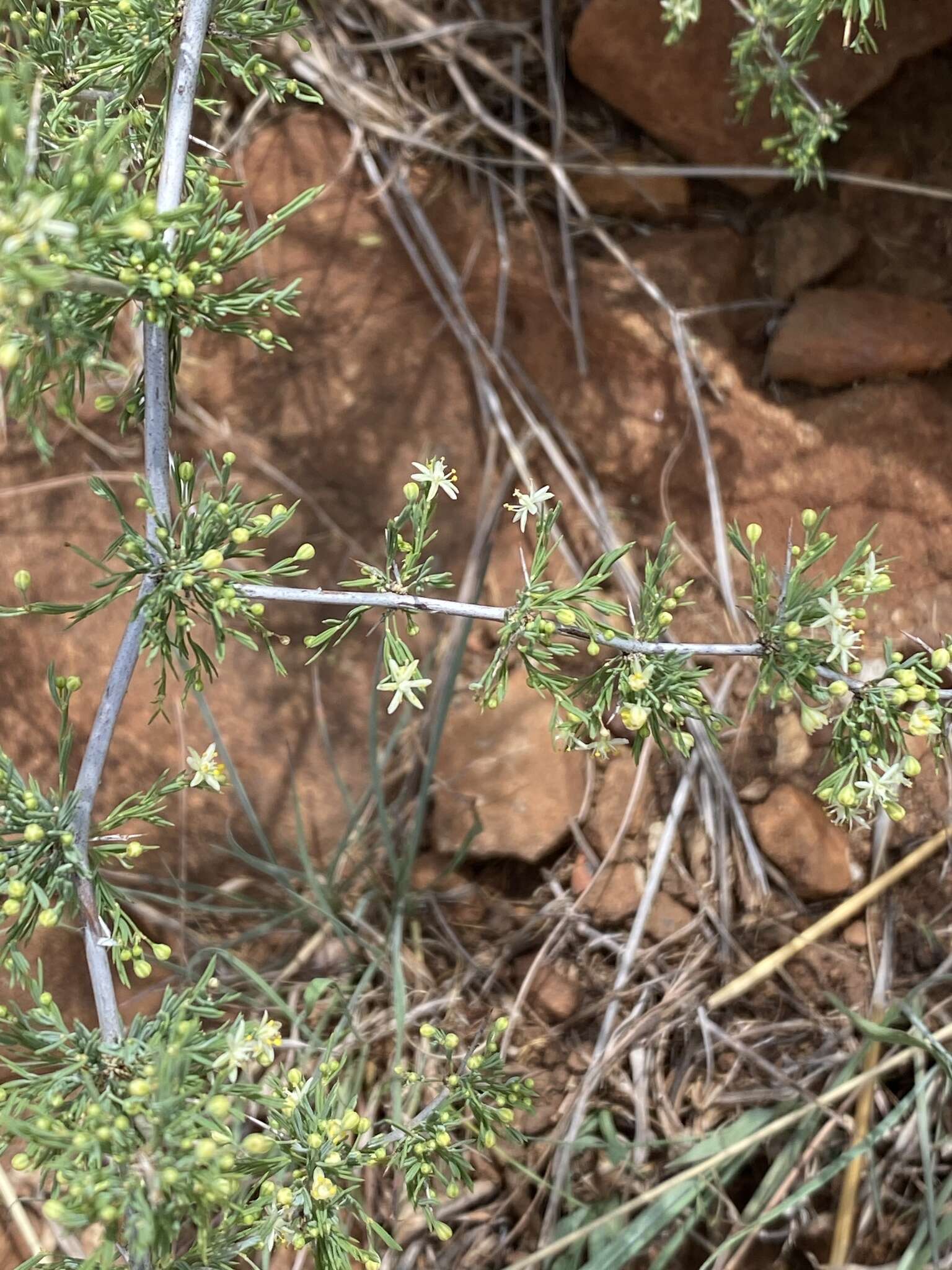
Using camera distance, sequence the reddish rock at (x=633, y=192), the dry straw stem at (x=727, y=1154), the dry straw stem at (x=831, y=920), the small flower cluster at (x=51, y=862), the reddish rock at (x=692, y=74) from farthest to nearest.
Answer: the reddish rock at (x=633, y=192)
the reddish rock at (x=692, y=74)
the dry straw stem at (x=831, y=920)
the dry straw stem at (x=727, y=1154)
the small flower cluster at (x=51, y=862)

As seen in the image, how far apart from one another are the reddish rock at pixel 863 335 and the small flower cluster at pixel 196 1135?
6.24 ft

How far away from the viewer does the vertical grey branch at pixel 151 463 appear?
119 cm

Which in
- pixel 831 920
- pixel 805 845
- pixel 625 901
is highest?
pixel 805 845

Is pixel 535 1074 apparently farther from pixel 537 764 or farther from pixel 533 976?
pixel 537 764

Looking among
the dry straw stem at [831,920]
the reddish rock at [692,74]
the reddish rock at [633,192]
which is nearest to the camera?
the dry straw stem at [831,920]

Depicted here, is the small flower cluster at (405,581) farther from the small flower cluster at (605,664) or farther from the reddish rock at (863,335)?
the reddish rock at (863,335)

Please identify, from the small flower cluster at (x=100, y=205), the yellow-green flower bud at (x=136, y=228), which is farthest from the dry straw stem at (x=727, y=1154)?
the yellow-green flower bud at (x=136, y=228)

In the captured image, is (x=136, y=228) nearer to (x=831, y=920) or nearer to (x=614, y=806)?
(x=614, y=806)

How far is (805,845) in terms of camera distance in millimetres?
2305

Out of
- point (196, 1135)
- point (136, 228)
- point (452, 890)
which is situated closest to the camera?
point (136, 228)

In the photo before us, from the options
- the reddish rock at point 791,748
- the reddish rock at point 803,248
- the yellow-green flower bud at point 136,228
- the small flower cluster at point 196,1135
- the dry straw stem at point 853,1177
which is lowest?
the dry straw stem at point 853,1177

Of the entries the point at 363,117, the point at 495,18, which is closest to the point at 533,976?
the point at 363,117

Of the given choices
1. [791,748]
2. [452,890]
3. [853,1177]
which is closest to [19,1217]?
[452,890]

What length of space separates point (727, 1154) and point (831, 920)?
60cm
